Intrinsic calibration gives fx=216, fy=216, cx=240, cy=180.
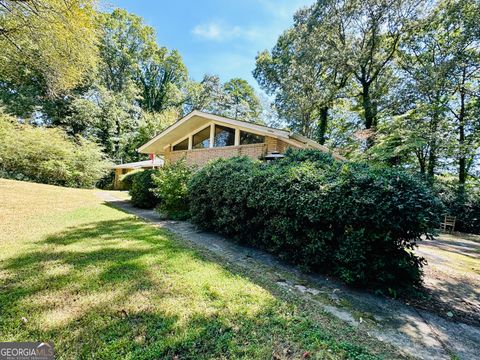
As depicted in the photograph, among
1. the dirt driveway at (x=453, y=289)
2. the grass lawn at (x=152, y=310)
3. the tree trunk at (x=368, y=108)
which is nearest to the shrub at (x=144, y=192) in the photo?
the grass lawn at (x=152, y=310)

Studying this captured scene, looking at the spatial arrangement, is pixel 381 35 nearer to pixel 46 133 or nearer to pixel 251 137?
pixel 251 137

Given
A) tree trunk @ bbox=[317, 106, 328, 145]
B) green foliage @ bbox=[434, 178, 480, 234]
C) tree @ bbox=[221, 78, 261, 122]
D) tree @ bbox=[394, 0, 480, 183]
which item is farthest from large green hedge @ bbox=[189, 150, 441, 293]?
tree @ bbox=[221, 78, 261, 122]

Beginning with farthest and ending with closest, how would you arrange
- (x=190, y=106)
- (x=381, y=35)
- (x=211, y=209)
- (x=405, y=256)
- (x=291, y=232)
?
(x=190, y=106), (x=381, y=35), (x=211, y=209), (x=291, y=232), (x=405, y=256)

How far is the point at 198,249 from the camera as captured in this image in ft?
15.3

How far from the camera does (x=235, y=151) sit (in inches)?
385

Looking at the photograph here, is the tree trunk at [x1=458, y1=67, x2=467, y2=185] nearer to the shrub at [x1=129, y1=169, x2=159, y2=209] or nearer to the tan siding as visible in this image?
the tan siding

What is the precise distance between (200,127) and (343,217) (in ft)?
32.0

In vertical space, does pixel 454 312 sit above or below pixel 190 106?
below

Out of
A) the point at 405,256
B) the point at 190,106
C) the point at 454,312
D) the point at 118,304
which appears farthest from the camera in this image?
the point at 190,106

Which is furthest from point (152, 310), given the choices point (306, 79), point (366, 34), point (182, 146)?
point (366, 34)

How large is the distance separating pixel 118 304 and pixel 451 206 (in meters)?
Result: 18.0

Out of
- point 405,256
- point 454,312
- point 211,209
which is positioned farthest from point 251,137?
point 454,312

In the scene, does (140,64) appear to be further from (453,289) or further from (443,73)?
(453,289)

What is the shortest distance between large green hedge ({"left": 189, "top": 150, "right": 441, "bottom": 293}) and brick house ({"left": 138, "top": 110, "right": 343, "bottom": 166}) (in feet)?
Result: 12.7
